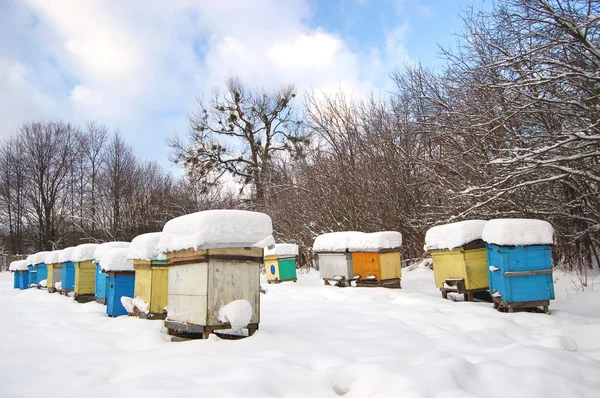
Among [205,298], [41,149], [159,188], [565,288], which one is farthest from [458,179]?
[41,149]

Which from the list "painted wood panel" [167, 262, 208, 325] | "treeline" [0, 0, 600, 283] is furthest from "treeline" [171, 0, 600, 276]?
"painted wood panel" [167, 262, 208, 325]

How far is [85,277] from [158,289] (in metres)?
4.22

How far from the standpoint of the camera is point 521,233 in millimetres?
5773

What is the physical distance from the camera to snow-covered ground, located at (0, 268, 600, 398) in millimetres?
2918

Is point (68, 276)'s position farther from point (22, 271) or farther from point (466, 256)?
point (466, 256)

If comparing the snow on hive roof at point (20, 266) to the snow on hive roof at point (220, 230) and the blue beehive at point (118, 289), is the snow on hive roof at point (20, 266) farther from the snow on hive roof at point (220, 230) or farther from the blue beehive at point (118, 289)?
the snow on hive roof at point (220, 230)

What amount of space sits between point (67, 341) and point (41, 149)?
2842 centimetres

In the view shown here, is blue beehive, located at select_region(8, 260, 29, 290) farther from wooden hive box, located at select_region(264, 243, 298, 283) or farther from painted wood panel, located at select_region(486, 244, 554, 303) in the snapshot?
painted wood panel, located at select_region(486, 244, 554, 303)

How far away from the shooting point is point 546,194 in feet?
29.0

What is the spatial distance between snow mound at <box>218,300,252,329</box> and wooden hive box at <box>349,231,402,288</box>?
4.71m

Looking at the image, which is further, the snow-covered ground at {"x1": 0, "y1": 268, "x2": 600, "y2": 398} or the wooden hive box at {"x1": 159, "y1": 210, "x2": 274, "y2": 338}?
the wooden hive box at {"x1": 159, "y1": 210, "x2": 274, "y2": 338}

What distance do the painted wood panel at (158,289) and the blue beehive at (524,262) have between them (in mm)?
4485

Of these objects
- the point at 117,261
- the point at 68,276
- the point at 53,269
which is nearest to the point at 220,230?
Answer: the point at 117,261

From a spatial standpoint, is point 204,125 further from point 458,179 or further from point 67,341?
point 67,341
